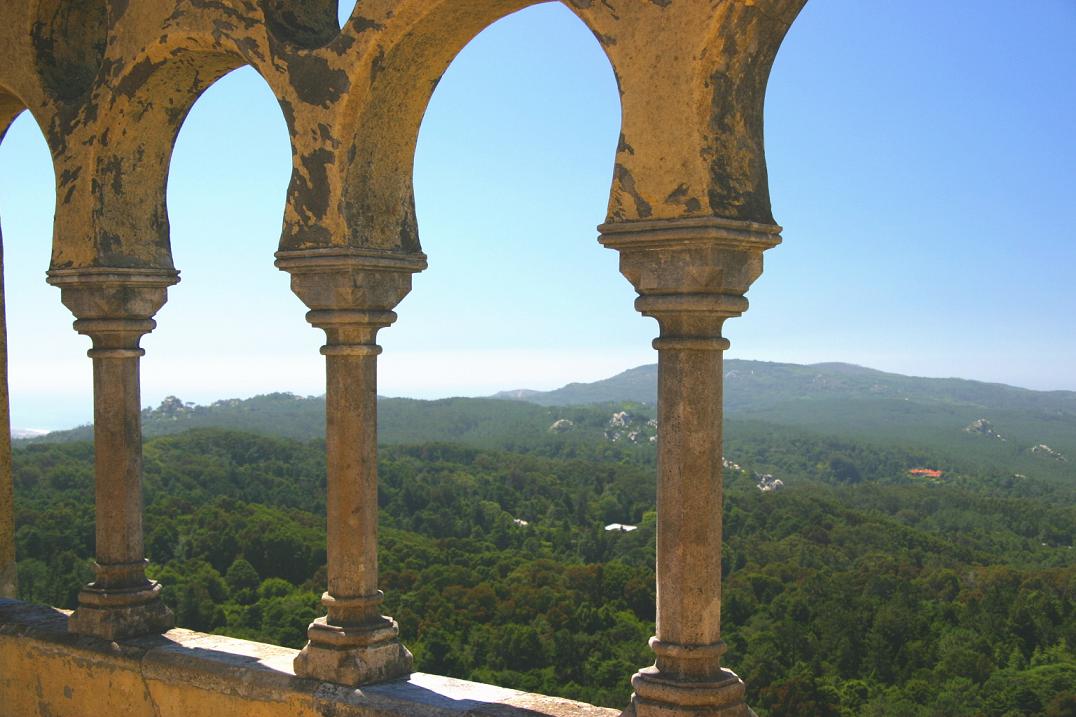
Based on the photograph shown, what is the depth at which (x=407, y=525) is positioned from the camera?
36219mm

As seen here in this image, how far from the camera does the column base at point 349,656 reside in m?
6.25

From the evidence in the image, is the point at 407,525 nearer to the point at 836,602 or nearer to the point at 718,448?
the point at 836,602

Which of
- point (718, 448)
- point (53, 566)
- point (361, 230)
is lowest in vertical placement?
point (53, 566)

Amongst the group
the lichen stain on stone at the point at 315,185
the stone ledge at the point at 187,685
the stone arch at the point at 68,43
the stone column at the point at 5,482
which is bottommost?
the stone ledge at the point at 187,685

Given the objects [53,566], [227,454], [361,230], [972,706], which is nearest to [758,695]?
[972,706]

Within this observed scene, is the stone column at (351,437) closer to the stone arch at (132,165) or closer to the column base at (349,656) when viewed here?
the column base at (349,656)

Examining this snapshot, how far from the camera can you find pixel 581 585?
77.5 ft

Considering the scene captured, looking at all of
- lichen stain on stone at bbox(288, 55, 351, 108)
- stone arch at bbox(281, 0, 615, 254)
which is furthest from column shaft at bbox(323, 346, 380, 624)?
lichen stain on stone at bbox(288, 55, 351, 108)

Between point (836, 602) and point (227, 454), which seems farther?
point (227, 454)

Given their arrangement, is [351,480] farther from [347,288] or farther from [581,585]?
[581,585]

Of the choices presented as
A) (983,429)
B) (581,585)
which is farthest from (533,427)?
(581,585)

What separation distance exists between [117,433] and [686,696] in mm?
4615

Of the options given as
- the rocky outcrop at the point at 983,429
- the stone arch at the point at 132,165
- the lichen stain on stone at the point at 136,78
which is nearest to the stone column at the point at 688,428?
the stone arch at the point at 132,165

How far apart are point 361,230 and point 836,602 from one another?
22060 millimetres
